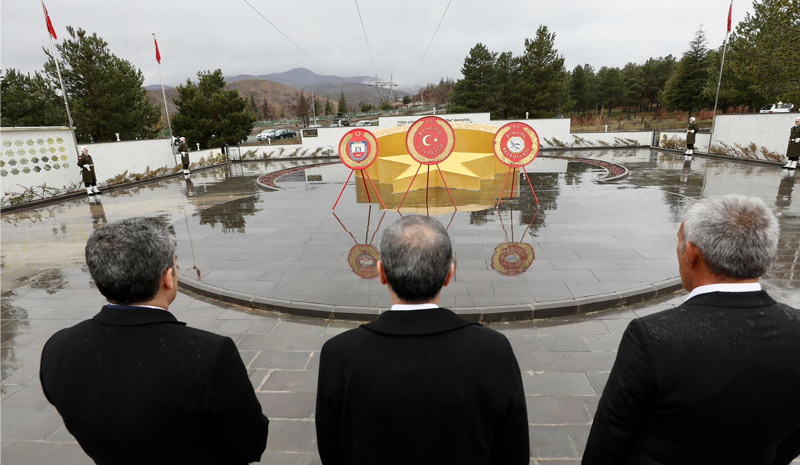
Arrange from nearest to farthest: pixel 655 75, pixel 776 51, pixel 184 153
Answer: pixel 776 51
pixel 184 153
pixel 655 75

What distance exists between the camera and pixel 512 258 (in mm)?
6820

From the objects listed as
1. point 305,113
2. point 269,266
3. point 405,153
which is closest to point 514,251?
point 269,266

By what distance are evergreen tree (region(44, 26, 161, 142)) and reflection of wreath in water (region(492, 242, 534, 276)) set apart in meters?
29.0

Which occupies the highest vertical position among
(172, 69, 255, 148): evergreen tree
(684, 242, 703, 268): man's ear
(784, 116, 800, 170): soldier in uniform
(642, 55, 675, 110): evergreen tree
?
(642, 55, 675, 110): evergreen tree

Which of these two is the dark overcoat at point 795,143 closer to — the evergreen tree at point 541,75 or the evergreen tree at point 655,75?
the evergreen tree at point 541,75

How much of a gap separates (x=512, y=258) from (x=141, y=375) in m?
6.07

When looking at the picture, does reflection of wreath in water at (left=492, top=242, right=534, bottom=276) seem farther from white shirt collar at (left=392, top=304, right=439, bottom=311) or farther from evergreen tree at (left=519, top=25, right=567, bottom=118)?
evergreen tree at (left=519, top=25, right=567, bottom=118)

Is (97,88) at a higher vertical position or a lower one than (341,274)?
higher

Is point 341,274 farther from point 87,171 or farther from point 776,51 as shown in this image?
point 776,51

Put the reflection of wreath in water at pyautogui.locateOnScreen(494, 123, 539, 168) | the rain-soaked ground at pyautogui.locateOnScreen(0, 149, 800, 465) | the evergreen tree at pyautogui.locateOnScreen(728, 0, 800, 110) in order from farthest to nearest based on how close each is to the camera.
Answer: the evergreen tree at pyautogui.locateOnScreen(728, 0, 800, 110), the reflection of wreath in water at pyautogui.locateOnScreen(494, 123, 539, 168), the rain-soaked ground at pyautogui.locateOnScreen(0, 149, 800, 465)

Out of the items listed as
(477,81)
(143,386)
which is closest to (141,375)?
(143,386)

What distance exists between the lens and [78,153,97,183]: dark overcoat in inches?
587

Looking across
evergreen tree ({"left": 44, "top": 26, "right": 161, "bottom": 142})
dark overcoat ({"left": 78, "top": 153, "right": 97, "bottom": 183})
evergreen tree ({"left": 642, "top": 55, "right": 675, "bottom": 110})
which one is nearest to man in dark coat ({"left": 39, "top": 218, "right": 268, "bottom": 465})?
dark overcoat ({"left": 78, "top": 153, "right": 97, "bottom": 183})

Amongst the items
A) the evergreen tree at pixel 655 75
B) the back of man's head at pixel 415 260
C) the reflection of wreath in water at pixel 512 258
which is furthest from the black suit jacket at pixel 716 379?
the evergreen tree at pixel 655 75
